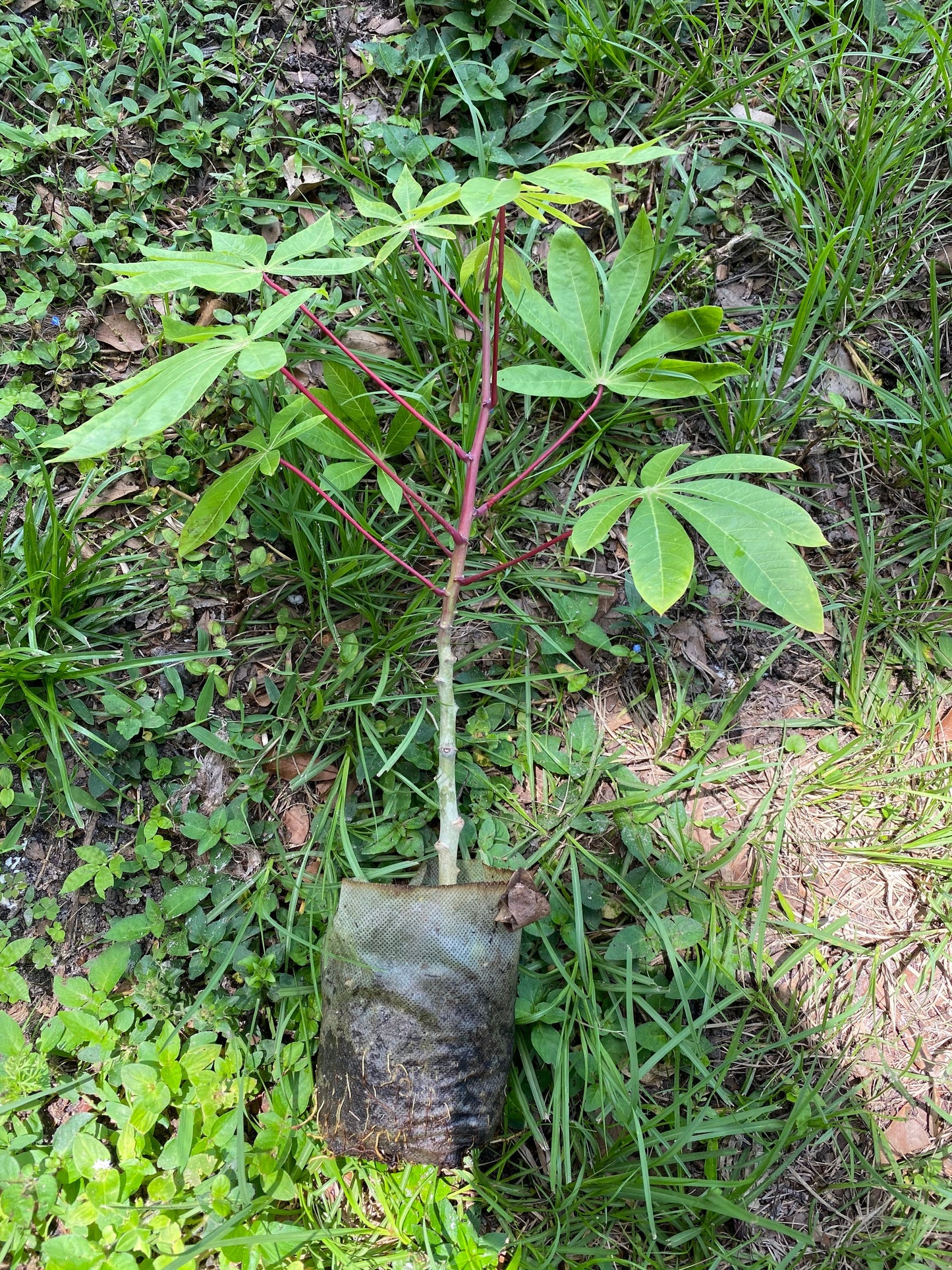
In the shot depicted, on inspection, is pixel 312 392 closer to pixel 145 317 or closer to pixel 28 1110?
pixel 145 317

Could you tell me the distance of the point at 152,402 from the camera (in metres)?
1.26

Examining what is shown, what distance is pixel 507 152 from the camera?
2.16m

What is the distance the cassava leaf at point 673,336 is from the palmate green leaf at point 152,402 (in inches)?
34.3

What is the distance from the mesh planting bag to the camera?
1.58 metres

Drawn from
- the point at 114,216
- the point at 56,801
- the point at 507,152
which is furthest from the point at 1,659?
the point at 507,152

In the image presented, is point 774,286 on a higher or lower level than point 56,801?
higher

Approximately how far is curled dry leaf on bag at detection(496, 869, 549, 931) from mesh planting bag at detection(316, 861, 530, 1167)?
0.07 feet

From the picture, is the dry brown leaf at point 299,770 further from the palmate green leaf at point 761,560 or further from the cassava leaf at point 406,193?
the cassava leaf at point 406,193

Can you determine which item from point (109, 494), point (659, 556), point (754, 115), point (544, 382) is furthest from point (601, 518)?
point (754, 115)

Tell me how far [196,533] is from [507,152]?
1391 mm

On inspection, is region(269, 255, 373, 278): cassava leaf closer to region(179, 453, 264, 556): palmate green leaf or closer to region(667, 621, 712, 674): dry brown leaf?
region(179, 453, 264, 556): palmate green leaf

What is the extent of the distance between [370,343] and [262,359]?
3.06 ft

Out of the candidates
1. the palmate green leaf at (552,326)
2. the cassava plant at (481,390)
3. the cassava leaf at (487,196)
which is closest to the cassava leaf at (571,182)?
the cassava plant at (481,390)

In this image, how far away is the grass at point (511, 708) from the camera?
5.70 feet
